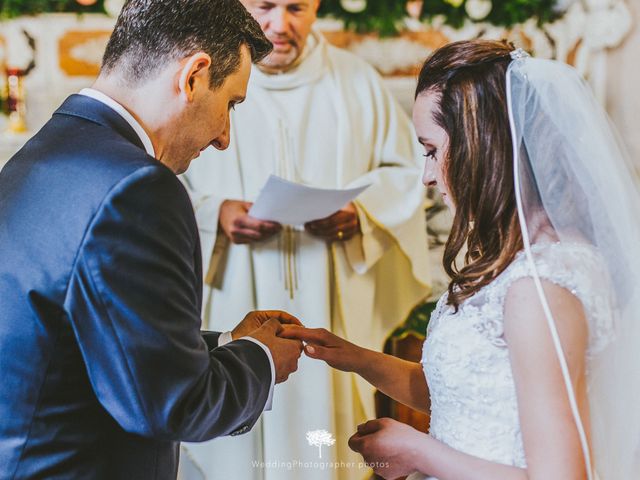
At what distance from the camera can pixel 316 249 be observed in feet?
10.9

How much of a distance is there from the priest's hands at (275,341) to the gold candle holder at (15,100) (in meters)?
2.59

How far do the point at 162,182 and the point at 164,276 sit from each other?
0.16 metres

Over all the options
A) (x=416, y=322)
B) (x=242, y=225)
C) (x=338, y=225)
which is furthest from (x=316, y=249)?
(x=416, y=322)

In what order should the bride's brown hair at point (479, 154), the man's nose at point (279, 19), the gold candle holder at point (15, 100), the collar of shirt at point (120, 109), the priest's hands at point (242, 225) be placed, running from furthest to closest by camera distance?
the gold candle holder at point (15, 100)
the man's nose at point (279, 19)
the priest's hands at point (242, 225)
the bride's brown hair at point (479, 154)
the collar of shirt at point (120, 109)

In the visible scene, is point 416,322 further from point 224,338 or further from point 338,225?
point 224,338

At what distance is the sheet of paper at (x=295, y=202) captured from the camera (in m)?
2.83

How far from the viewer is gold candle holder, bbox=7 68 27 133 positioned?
13.5 ft

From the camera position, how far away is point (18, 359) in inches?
55.6

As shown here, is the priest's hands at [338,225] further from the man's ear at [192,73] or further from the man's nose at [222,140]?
the man's ear at [192,73]

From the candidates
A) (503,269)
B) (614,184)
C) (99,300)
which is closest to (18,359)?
(99,300)

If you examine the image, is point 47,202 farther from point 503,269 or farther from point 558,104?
point 558,104

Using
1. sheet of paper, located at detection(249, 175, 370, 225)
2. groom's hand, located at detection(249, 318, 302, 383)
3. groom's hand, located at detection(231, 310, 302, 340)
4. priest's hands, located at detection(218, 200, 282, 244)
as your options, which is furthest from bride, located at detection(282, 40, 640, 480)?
priest's hands, located at detection(218, 200, 282, 244)

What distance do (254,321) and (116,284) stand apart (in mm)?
702

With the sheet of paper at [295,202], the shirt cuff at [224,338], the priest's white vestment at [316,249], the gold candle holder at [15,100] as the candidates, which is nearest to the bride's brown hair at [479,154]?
the shirt cuff at [224,338]
